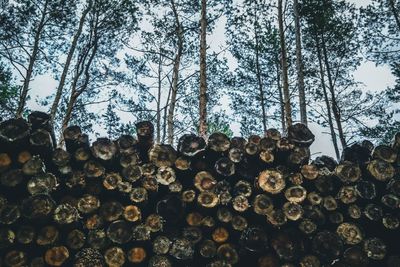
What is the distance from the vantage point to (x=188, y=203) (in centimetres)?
338

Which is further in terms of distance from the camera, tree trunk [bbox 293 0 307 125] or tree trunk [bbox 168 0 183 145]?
tree trunk [bbox 168 0 183 145]

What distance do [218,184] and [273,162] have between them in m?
0.66

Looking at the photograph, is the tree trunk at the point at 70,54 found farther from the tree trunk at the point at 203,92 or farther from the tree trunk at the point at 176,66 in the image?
the tree trunk at the point at 203,92

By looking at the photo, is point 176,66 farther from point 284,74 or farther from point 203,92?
point 203,92

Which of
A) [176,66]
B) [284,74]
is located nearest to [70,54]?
[176,66]

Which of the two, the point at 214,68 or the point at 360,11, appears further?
the point at 214,68

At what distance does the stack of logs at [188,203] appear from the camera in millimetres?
3039

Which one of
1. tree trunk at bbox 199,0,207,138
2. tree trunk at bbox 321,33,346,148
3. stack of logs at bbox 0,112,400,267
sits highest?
tree trunk at bbox 321,33,346,148

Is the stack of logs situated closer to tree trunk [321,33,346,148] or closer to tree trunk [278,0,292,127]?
tree trunk [278,0,292,127]

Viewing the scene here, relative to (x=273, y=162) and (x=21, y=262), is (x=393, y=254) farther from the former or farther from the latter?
(x=21, y=262)

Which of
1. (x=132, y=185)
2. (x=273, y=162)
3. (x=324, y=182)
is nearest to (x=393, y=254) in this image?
(x=324, y=182)

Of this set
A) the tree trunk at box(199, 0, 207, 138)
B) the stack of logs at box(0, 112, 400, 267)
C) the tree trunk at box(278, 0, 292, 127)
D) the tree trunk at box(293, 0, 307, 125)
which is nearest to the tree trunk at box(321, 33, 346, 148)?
the tree trunk at box(278, 0, 292, 127)

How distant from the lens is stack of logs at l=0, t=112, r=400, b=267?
120 inches

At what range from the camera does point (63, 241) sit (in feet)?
10.0
